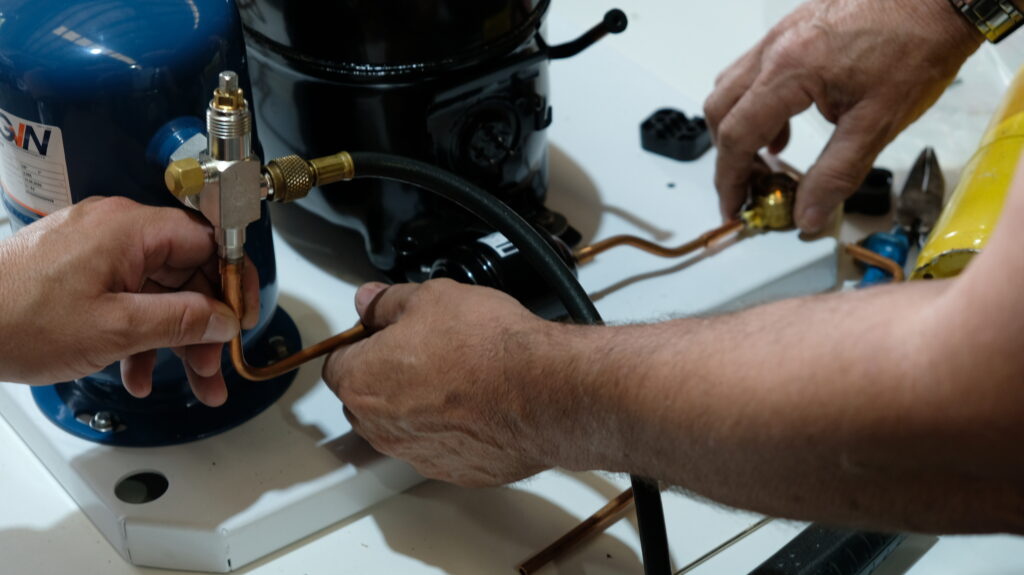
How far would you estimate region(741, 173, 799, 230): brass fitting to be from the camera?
945mm

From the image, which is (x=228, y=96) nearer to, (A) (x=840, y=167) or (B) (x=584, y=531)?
(B) (x=584, y=531)

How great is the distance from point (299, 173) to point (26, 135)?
166 mm

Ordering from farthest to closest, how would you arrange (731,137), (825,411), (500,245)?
(731,137)
(500,245)
(825,411)

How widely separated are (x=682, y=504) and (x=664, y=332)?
0.84ft

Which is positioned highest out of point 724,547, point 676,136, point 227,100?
point 227,100

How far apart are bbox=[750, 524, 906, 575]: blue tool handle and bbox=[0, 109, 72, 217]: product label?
1.65ft

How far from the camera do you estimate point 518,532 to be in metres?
0.73

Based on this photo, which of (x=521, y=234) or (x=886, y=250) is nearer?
(x=521, y=234)

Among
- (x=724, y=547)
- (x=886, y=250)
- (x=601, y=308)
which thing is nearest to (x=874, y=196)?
(x=886, y=250)

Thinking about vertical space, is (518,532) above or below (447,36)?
below

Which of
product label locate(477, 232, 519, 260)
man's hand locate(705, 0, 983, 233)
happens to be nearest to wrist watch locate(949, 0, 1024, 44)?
man's hand locate(705, 0, 983, 233)

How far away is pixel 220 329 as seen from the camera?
25.5 inches

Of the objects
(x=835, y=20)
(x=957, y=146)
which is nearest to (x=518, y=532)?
(x=835, y=20)

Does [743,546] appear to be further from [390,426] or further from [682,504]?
[390,426]
